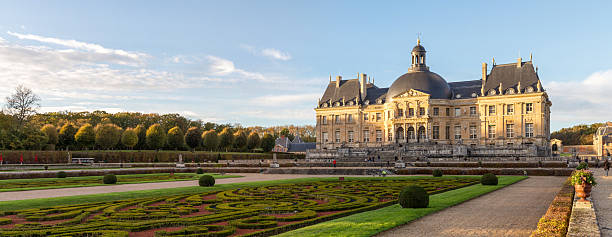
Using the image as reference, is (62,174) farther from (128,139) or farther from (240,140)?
(240,140)

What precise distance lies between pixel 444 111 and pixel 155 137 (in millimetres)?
42838

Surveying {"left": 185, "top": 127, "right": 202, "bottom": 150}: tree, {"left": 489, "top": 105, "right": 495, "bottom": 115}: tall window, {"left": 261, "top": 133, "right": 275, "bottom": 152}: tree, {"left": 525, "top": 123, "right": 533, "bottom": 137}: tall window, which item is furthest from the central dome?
{"left": 185, "top": 127, "right": 202, "bottom": 150}: tree

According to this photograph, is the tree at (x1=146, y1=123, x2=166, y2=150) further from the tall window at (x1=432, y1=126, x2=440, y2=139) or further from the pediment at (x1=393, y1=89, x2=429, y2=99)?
the tall window at (x1=432, y1=126, x2=440, y2=139)

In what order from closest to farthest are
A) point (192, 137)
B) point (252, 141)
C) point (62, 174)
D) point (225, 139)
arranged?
1. point (62, 174)
2. point (192, 137)
3. point (225, 139)
4. point (252, 141)

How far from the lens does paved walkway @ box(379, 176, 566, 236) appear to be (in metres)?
10.1

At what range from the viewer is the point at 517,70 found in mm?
67875

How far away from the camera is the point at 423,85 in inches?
2800

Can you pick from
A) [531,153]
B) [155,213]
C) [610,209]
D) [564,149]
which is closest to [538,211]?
[610,209]

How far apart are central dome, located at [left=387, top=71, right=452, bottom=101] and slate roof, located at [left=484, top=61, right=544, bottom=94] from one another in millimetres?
5966

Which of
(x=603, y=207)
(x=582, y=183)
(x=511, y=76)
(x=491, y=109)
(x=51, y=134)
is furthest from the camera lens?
(x=511, y=76)

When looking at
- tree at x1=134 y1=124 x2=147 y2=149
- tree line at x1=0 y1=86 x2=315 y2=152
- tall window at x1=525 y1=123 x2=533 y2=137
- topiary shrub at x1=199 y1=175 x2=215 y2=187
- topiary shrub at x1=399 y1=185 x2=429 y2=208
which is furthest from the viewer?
tree at x1=134 y1=124 x2=147 y2=149

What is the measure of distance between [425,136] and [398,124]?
427 centimetres

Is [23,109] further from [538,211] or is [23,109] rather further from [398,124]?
[538,211]

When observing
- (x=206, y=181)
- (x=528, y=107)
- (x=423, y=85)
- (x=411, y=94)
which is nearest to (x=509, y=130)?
(x=528, y=107)
